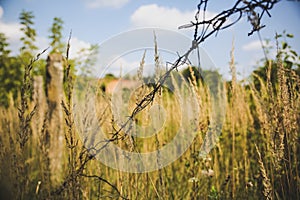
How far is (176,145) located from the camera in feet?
9.02

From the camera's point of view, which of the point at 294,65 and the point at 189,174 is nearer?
the point at 189,174

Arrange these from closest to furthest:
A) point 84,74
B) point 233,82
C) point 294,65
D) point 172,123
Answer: point 233,82, point 294,65, point 172,123, point 84,74

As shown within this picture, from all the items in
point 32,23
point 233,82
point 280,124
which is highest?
point 32,23

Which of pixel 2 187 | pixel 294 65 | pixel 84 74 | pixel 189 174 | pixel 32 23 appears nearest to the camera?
pixel 2 187

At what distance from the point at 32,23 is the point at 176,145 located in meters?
4.22

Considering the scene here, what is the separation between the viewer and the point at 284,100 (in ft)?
4.17

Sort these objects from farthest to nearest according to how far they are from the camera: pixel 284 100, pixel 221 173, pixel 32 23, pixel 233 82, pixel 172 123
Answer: pixel 32 23 → pixel 172 123 → pixel 221 173 → pixel 233 82 → pixel 284 100

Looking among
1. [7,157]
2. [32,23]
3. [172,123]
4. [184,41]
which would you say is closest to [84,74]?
[32,23]

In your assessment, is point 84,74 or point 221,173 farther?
point 84,74

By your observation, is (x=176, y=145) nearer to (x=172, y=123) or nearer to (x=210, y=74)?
(x=172, y=123)

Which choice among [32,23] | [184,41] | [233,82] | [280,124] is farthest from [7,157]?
[32,23]

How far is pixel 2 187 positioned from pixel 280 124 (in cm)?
177

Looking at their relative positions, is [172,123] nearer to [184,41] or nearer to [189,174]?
[189,174]

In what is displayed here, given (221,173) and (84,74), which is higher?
(84,74)
